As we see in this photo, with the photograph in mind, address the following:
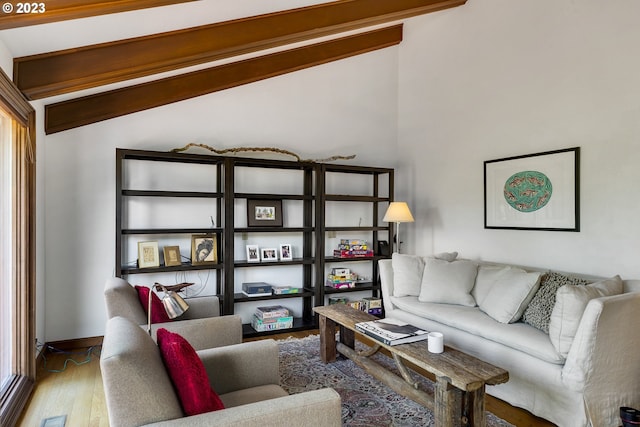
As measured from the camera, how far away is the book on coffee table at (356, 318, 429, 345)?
7.52ft

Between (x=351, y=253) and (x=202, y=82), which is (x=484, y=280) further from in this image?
(x=202, y=82)

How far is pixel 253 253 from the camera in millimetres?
4082

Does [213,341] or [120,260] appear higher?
[120,260]

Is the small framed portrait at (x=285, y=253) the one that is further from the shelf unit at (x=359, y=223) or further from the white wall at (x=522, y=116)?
the white wall at (x=522, y=116)

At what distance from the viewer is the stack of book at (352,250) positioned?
176 inches

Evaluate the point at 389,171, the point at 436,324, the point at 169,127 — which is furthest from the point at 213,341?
the point at 389,171

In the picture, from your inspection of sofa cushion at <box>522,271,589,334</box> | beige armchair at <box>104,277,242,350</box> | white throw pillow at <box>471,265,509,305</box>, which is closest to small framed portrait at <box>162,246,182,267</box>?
beige armchair at <box>104,277,242,350</box>

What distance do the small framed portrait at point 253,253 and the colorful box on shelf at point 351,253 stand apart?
101cm

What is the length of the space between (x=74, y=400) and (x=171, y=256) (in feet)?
4.72

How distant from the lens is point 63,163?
3.46 metres

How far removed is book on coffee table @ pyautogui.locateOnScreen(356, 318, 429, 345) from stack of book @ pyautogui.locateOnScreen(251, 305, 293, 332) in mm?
1554

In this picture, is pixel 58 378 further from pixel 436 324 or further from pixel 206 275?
pixel 436 324

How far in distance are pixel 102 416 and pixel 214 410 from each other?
147 centimetres

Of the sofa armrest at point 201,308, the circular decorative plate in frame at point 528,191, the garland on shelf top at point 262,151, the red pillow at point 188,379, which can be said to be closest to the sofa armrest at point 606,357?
the circular decorative plate in frame at point 528,191
